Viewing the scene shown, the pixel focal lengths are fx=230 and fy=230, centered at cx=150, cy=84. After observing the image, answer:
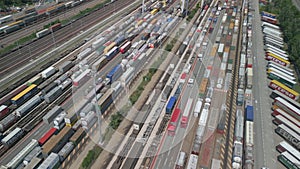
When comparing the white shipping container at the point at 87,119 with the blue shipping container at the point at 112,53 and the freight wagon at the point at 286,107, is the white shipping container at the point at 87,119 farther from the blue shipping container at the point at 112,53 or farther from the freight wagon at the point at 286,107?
the freight wagon at the point at 286,107

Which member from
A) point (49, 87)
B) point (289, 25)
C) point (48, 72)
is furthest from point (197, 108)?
point (289, 25)

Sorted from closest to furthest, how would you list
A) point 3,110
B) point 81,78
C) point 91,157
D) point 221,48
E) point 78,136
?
1. point 91,157
2. point 78,136
3. point 3,110
4. point 81,78
5. point 221,48

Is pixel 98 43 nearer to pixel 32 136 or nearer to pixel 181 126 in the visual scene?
pixel 32 136

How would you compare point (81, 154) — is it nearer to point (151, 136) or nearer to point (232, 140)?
point (151, 136)

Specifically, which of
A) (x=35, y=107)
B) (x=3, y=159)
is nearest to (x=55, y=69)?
(x=35, y=107)

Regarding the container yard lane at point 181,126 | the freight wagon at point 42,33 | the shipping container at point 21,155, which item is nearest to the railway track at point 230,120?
the container yard lane at point 181,126

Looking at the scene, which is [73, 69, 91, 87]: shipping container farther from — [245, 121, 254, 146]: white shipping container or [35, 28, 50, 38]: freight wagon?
[245, 121, 254, 146]: white shipping container
